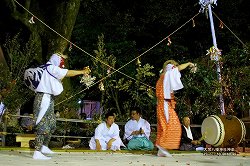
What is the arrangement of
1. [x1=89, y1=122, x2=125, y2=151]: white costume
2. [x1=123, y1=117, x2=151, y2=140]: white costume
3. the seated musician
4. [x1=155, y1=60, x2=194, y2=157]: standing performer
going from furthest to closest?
[x1=123, y1=117, x2=151, y2=140]: white costume → [x1=89, y1=122, x2=125, y2=151]: white costume → the seated musician → [x1=155, y1=60, x2=194, y2=157]: standing performer

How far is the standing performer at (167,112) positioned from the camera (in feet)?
21.0

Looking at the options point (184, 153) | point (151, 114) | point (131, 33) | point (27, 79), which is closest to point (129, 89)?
point (151, 114)

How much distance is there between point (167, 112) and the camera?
21.4 ft

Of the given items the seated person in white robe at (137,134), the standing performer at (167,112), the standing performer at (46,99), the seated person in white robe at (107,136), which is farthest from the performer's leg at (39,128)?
the seated person in white robe at (137,134)

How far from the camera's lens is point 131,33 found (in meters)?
14.5

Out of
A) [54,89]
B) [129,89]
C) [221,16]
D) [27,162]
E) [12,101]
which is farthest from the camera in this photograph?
[221,16]

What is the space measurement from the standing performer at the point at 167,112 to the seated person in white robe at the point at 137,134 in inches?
66.7

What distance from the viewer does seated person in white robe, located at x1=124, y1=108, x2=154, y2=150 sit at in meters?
8.25

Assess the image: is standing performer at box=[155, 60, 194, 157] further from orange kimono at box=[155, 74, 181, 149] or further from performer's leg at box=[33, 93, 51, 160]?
performer's leg at box=[33, 93, 51, 160]

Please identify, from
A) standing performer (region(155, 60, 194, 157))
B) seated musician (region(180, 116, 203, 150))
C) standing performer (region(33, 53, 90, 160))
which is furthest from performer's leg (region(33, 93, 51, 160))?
seated musician (region(180, 116, 203, 150))

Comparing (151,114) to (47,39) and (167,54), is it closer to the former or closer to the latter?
(167,54)

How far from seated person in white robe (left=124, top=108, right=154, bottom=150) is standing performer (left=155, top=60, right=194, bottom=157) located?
1695mm

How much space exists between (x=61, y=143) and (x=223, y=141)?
415cm

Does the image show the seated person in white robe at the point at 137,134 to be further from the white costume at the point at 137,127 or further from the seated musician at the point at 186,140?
the seated musician at the point at 186,140
